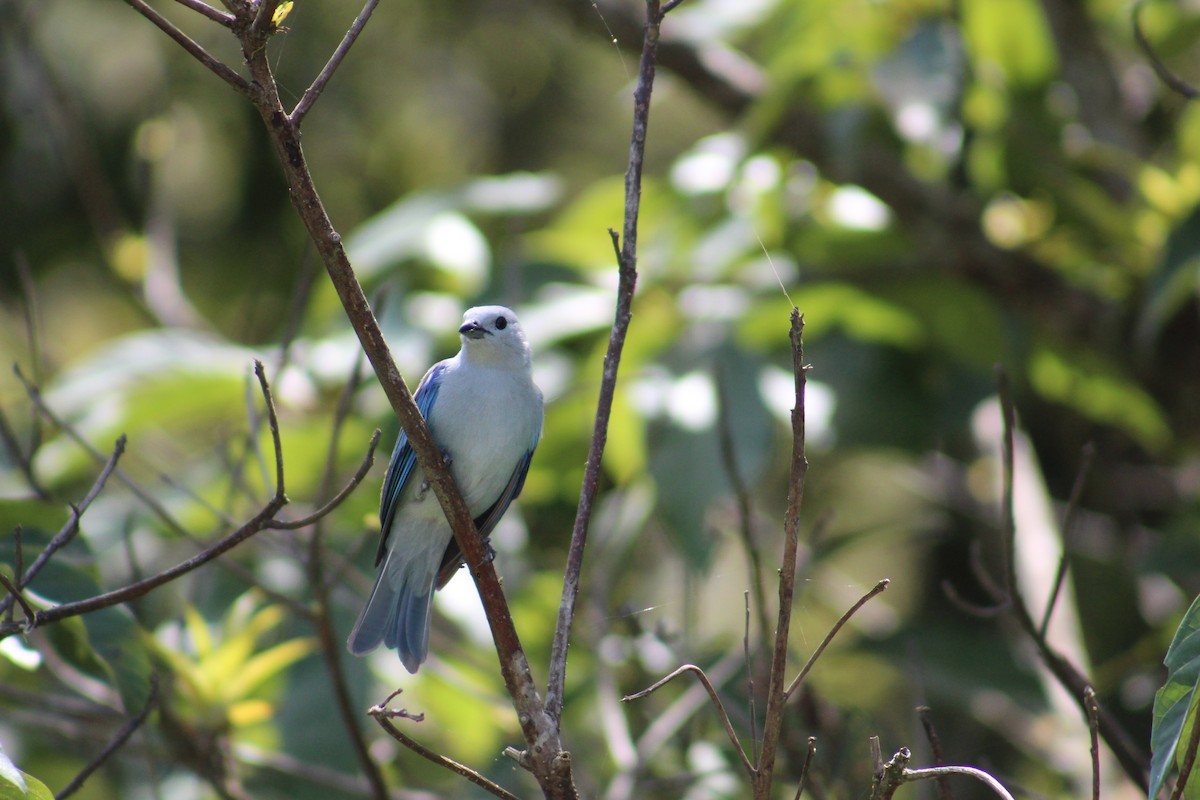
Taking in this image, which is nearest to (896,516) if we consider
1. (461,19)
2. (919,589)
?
(919,589)

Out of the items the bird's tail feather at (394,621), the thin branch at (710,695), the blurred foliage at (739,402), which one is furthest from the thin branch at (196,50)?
the bird's tail feather at (394,621)

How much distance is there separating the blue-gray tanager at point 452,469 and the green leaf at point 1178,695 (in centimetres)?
201

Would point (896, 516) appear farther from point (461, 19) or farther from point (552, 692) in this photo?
point (552, 692)

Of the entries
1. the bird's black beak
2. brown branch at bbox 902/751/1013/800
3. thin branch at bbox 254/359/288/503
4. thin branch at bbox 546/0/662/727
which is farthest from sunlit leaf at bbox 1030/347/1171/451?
thin branch at bbox 254/359/288/503

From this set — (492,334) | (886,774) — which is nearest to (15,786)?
(886,774)

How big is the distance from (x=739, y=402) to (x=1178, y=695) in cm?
239

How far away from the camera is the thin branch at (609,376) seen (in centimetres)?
211

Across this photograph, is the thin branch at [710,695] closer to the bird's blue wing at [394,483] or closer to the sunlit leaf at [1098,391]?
the bird's blue wing at [394,483]

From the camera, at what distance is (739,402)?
4172 mm

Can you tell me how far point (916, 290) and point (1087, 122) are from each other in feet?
5.36

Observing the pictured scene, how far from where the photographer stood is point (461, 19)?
6.91 metres

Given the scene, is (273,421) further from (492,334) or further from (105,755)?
(492,334)

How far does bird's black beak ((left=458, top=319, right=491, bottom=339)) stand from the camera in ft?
12.1

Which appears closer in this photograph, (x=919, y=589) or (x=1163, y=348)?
(x=1163, y=348)
